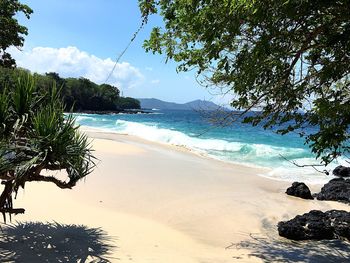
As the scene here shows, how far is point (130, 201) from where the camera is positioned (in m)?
10.2

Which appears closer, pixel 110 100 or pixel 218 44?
pixel 218 44

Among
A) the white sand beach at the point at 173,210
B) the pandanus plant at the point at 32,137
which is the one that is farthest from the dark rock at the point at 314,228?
the pandanus plant at the point at 32,137

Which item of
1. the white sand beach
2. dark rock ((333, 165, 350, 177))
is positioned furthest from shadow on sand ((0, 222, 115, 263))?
Result: dark rock ((333, 165, 350, 177))

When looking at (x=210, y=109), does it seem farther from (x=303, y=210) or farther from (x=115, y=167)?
(x=115, y=167)

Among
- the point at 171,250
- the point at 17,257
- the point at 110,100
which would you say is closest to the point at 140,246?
the point at 171,250

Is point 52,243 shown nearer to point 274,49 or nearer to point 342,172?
point 274,49

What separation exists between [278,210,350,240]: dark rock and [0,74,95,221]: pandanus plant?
4.69 m

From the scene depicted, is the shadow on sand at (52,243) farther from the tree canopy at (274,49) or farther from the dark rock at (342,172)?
the dark rock at (342,172)

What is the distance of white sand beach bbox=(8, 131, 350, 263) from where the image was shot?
6.94 meters

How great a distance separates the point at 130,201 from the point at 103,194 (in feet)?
3.01

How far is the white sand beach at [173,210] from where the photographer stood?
6.94 m

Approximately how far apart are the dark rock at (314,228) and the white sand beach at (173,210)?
0.29m

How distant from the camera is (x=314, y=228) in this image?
827 centimetres

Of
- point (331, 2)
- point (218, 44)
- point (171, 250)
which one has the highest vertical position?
point (331, 2)
